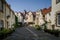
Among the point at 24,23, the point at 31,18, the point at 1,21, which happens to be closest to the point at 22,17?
the point at 24,23

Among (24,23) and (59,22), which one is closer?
(59,22)

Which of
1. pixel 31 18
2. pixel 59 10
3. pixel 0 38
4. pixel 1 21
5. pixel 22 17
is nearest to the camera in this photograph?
pixel 0 38

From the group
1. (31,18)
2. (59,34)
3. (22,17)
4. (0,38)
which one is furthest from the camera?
(22,17)

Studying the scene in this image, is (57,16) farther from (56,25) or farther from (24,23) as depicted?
(24,23)

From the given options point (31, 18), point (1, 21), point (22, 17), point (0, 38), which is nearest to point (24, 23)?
point (22, 17)

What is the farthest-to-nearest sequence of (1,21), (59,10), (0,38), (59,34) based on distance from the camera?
(1,21), (59,10), (59,34), (0,38)

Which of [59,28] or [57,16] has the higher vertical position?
[57,16]

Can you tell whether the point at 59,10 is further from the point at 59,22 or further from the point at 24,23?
the point at 24,23

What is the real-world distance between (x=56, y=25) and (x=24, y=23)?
7789 cm

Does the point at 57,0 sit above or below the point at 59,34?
above

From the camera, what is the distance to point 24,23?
10225 centimetres

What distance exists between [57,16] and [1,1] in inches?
307

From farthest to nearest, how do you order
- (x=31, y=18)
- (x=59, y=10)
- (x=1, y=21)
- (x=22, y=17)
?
(x=22, y=17) < (x=31, y=18) < (x=1, y=21) < (x=59, y=10)

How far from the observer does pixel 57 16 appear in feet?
80.4
